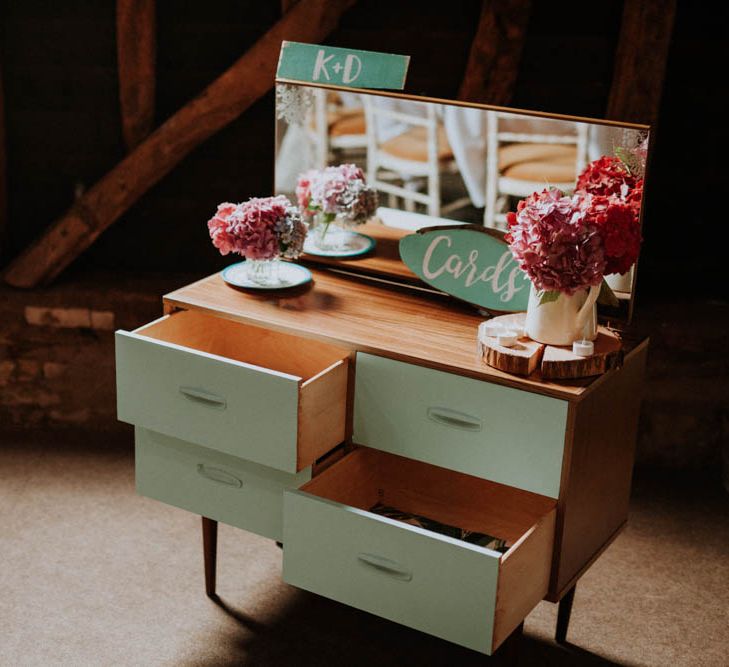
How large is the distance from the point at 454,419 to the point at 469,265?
36cm

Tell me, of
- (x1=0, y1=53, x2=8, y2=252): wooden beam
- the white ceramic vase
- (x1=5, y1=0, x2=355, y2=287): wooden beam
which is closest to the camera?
the white ceramic vase

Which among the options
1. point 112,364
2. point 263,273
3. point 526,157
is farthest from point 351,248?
point 112,364

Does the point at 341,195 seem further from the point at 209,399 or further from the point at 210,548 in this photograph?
the point at 210,548

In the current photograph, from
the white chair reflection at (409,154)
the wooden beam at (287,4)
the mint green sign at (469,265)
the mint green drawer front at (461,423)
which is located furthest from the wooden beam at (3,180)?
the mint green drawer front at (461,423)

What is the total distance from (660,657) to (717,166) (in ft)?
4.32

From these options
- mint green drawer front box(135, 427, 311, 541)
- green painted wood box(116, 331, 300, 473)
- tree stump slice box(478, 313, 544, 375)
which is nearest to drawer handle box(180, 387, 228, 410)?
green painted wood box(116, 331, 300, 473)

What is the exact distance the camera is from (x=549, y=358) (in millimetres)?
1788

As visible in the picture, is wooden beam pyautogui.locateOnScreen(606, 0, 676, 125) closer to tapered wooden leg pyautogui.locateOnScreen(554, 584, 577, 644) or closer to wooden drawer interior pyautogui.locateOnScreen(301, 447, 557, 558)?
wooden drawer interior pyautogui.locateOnScreen(301, 447, 557, 558)

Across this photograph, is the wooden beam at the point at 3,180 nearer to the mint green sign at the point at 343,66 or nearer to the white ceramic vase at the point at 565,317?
the mint green sign at the point at 343,66

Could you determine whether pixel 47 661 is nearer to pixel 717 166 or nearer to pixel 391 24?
pixel 391 24

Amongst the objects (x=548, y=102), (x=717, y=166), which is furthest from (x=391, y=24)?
(x=717, y=166)

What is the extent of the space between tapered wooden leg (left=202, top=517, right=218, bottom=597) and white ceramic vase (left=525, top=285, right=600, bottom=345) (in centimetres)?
88

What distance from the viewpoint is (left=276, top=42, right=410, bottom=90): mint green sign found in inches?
83.7

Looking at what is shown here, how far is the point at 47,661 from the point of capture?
6.93ft
